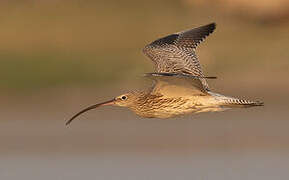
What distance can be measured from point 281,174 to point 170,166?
1.70 meters

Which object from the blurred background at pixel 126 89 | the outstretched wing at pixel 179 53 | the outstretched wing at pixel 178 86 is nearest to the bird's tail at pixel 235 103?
the outstretched wing at pixel 178 86

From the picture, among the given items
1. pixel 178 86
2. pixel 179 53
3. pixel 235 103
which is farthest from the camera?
pixel 179 53

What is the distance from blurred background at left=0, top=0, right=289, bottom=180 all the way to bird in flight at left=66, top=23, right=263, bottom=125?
2216 mm

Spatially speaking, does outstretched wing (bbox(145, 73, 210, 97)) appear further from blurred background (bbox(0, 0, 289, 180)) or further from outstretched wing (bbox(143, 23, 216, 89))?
blurred background (bbox(0, 0, 289, 180))

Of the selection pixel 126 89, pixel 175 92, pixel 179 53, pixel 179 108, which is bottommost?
pixel 126 89

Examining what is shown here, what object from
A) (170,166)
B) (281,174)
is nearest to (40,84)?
(170,166)

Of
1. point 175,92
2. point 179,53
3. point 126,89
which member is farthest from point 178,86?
point 126,89

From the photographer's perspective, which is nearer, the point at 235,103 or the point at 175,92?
the point at 235,103

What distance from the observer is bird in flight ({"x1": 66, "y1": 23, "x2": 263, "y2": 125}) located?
11211 mm

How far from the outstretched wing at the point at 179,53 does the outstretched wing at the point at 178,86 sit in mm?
404

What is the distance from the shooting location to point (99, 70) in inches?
873

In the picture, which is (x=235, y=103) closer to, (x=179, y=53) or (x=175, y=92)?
(x=175, y=92)

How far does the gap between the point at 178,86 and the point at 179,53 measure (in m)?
1.21

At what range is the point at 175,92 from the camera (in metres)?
11.5
